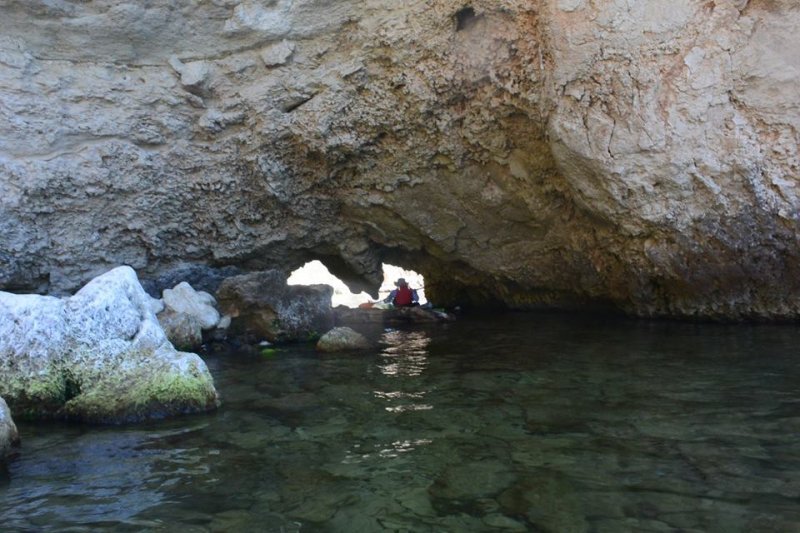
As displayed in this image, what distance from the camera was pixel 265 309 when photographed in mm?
11742

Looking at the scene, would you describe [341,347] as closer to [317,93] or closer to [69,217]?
[317,93]

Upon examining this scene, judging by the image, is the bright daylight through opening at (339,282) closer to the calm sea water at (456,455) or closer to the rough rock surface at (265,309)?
the rough rock surface at (265,309)

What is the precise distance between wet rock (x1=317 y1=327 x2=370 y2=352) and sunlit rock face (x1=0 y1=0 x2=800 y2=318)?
10.7ft

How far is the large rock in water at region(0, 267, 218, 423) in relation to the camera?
6.66 metres

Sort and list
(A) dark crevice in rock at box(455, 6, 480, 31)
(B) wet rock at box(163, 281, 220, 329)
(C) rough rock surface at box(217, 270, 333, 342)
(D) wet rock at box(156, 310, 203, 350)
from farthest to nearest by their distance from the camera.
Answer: (C) rough rock surface at box(217, 270, 333, 342)
(B) wet rock at box(163, 281, 220, 329)
(D) wet rock at box(156, 310, 203, 350)
(A) dark crevice in rock at box(455, 6, 480, 31)

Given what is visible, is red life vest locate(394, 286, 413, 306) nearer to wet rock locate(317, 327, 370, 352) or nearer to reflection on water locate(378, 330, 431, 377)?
reflection on water locate(378, 330, 431, 377)

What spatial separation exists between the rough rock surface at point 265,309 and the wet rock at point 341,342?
1.32m

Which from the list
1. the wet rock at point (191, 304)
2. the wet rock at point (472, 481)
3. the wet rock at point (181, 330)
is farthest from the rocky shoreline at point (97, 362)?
the wet rock at point (191, 304)

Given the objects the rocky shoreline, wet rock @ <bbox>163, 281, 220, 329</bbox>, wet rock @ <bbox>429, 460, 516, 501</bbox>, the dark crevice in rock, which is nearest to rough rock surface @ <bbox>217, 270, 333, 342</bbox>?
wet rock @ <bbox>163, 281, 220, 329</bbox>

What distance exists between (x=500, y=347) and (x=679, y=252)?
302 cm

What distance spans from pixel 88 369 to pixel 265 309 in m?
4.99

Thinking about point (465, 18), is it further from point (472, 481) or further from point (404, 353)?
point (472, 481)

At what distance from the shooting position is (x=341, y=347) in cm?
1054

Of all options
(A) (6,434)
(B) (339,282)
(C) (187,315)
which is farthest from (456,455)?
(B) (339,282)
